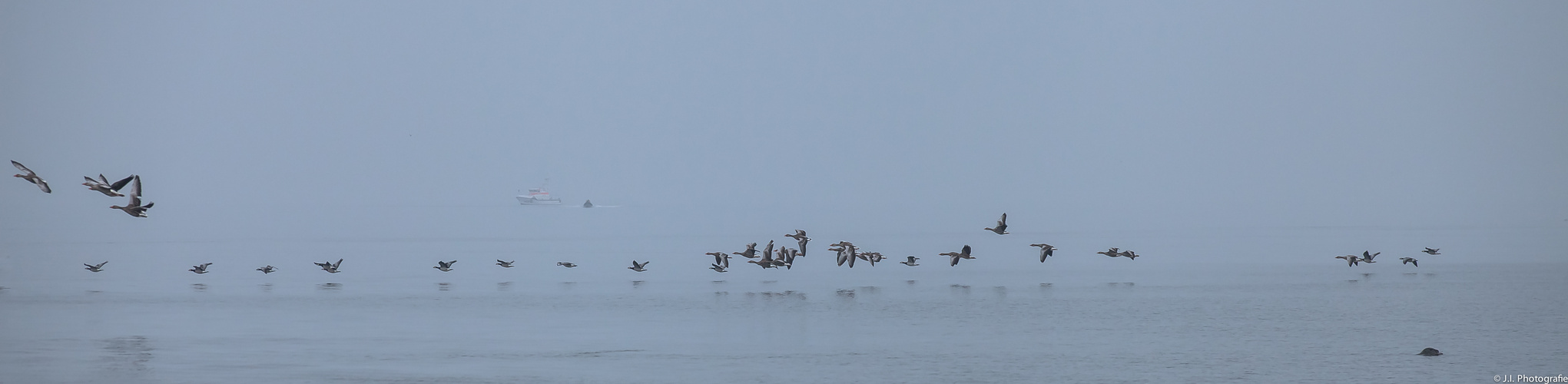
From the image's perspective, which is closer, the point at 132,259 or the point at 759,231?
the point at 132,259

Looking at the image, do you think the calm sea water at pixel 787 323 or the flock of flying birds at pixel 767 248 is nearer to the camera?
the flock of flying birds at pixel 767 248

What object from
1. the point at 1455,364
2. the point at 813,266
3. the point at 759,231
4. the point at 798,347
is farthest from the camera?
the point at 759,231

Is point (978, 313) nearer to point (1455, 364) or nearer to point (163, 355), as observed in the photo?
point (1455, 364)

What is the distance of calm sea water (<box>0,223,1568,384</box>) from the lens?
3125cm

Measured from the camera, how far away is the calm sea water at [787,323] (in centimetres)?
3125

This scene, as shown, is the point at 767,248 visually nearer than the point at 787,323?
No

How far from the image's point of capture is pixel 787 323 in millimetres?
41219

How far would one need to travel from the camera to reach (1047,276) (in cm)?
6131

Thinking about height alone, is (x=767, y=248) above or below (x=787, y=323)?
above

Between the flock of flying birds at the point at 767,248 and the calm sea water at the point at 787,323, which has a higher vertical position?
the flock of flying birds at the point at 767,248

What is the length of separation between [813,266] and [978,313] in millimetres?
24413

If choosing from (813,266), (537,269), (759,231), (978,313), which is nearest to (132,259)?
(537,269)

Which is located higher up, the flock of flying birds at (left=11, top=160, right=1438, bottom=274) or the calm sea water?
the flock of flying birds at (left=11, top=160, right=1438, bottom=274)

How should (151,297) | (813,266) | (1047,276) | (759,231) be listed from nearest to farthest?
(151,297) < (1047,276) < (813,266) < (759,231)
